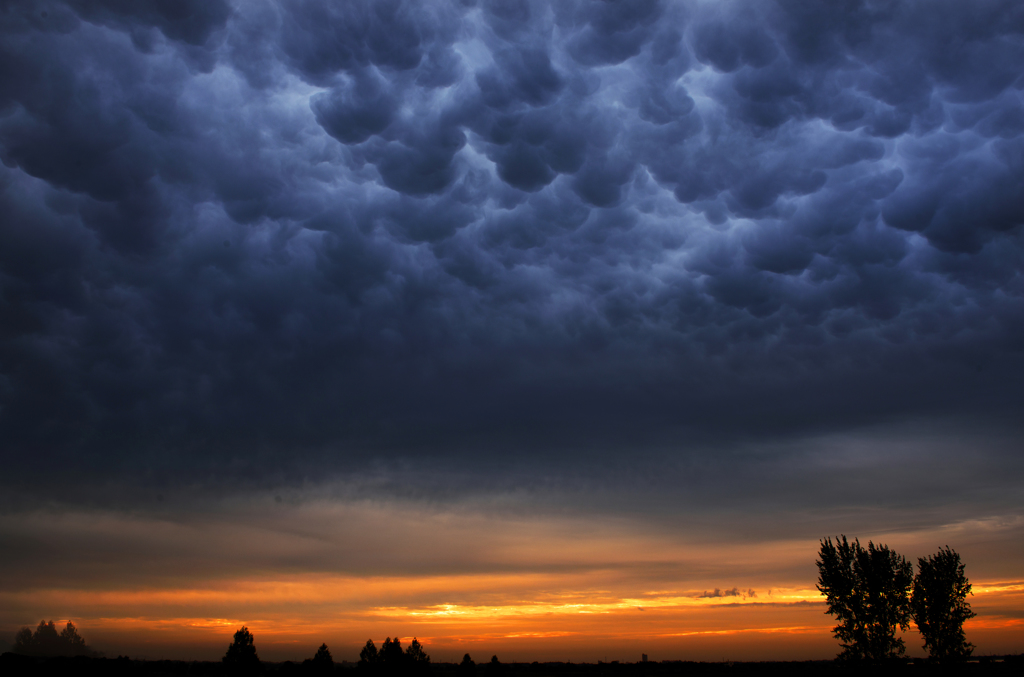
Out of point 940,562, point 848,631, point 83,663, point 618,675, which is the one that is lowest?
point 618,675

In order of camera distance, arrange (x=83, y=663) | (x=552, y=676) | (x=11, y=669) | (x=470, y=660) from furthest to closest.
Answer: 1. (x=552, y=676)
2. (x=83, y=663)
3. (x=470, y=660)
4. (x=11, y=669)

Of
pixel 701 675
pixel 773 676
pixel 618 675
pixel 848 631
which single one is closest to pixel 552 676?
pixel 618 675

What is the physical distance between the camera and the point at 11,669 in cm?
11275

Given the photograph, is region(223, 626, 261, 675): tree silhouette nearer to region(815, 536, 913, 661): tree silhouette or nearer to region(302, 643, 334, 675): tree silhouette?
region(302, 643, 334, 675): tree silhouette

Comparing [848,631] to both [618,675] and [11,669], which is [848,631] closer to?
[618,675]

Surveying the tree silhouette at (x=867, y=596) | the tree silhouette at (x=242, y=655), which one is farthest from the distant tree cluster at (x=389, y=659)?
the tree silhouette at (x=867, y=596)

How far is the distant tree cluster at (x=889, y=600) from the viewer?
89562mm

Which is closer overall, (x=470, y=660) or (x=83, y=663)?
(x=470, y=660)

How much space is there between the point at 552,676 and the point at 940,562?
111m

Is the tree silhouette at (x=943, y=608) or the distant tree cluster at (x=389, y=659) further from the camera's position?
the distant tree cluster at (x=389, y=659)

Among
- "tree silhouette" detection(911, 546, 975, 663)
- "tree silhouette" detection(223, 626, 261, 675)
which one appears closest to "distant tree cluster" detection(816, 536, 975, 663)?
"tree silhouette" detection(911, 546, 975, 663)

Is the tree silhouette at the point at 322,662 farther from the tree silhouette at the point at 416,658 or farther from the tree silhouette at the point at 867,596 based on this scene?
the tree silhouette at the point at 867,596

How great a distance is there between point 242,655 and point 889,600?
116529 millimetres

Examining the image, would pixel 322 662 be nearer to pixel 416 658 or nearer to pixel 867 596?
pixel 416 658
